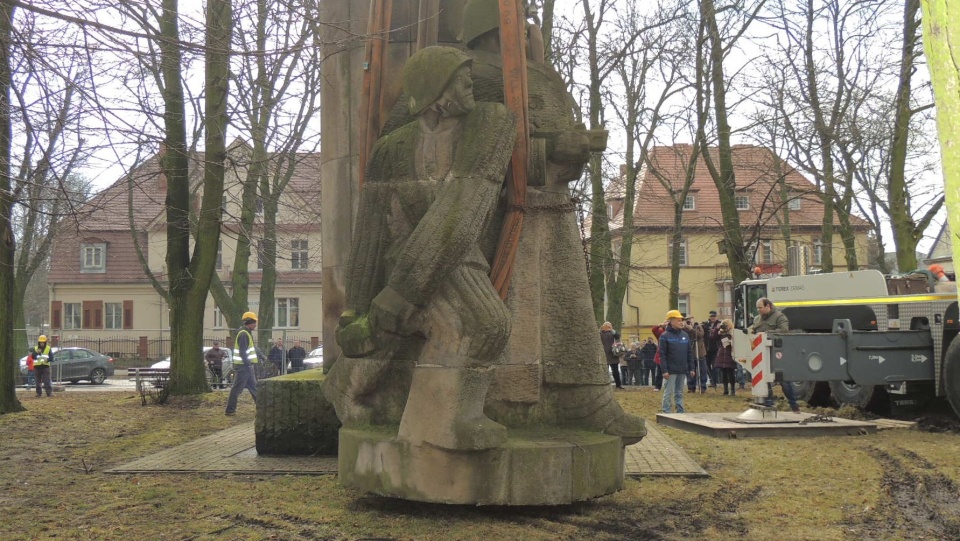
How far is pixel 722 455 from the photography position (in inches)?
363

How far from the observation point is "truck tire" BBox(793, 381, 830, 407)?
51.7 ft

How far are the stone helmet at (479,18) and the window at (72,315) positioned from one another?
47908mm

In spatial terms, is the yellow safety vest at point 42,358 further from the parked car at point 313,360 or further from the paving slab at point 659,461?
the paving slab at point 659,461

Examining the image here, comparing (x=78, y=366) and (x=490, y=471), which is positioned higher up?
(x=490, y=471)

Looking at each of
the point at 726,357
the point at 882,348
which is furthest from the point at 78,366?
the point at 882,348

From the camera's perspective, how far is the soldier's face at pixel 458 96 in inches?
217

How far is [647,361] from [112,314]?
116 feet

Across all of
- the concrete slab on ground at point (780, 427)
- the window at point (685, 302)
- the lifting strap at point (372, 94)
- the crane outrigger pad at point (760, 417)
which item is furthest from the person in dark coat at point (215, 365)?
the window at point (685, 302)

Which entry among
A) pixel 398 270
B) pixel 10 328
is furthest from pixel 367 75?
pixel 10 328

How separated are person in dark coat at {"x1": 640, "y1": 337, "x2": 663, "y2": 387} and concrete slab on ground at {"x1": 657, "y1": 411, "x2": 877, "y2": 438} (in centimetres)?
982

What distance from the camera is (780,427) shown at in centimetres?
1145

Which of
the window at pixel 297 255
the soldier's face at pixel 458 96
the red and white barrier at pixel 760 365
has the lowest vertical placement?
the red and white barrier at pixel 760 365

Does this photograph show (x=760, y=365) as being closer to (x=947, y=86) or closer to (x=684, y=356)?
(x=684, y=356)

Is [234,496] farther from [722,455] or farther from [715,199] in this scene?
[715,199]
